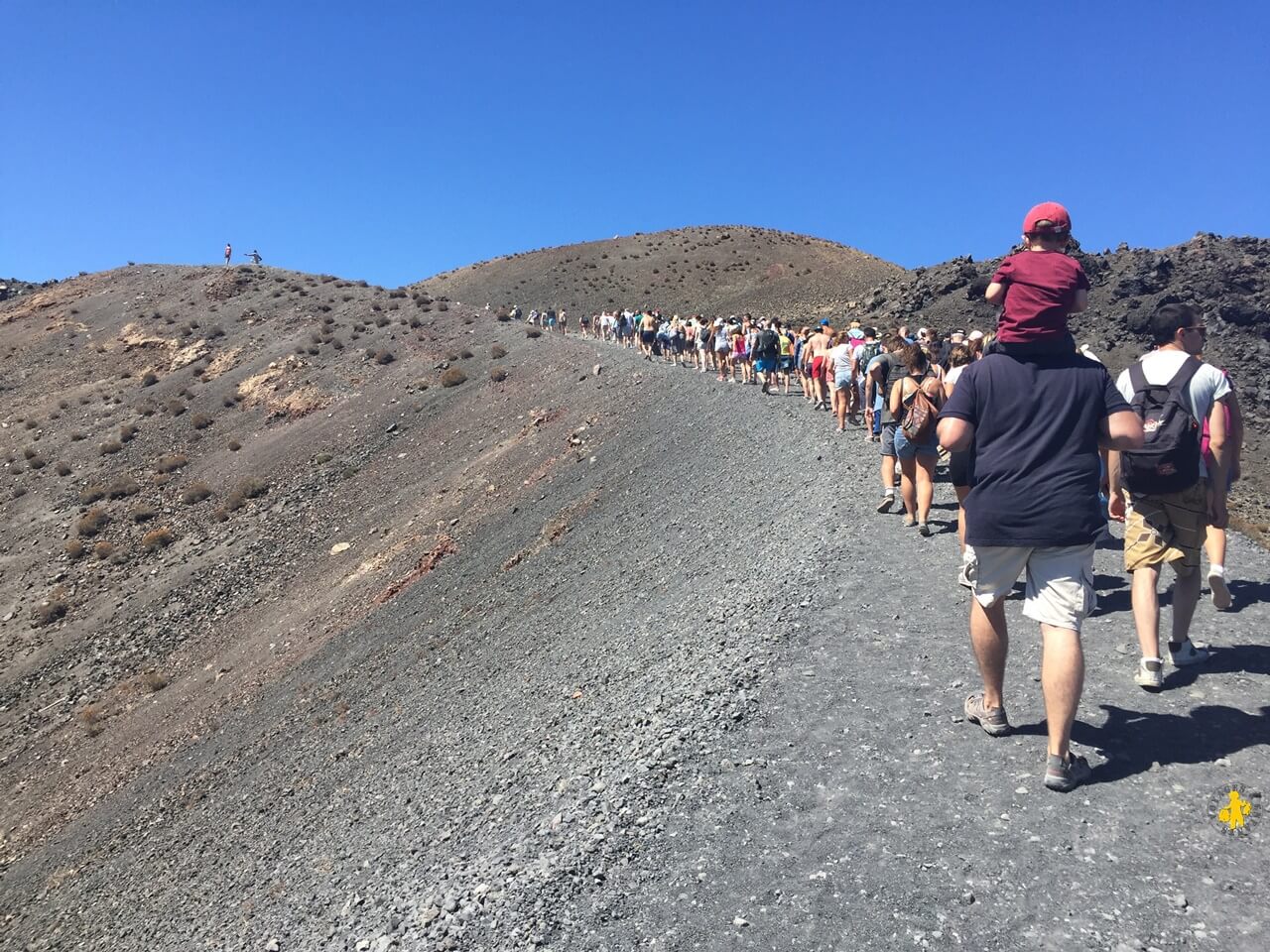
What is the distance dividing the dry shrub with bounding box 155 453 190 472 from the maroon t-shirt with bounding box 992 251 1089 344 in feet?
101

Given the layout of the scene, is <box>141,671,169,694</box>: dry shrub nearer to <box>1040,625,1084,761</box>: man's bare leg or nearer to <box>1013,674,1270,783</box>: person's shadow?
<box>1013,674,1270,783</box>: person's shadow

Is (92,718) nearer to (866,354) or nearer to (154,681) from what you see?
(154,681)

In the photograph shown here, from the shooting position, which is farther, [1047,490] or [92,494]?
[92,494]

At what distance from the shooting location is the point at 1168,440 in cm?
471

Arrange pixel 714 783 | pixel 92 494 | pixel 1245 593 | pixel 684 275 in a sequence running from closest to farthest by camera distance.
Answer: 1. pixel 714 783
2. pixel 1245 593
3. pixel 92 494
4. pixel 684 275

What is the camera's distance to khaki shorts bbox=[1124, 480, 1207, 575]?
190 inches

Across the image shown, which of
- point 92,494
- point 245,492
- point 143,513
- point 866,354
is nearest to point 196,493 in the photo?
point 143,513

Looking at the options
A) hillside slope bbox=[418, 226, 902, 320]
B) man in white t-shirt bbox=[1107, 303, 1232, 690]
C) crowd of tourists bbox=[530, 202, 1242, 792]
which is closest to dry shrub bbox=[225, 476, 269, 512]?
crowd of tourists bbox=[530, 202, 1242, 792]

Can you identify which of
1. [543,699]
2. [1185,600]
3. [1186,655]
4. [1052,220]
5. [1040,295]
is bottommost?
[543,699]

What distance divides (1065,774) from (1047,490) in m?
1.30

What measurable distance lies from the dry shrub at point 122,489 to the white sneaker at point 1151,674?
98.3 ft

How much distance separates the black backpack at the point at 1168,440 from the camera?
4.71 metres

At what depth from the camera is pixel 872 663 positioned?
5523mm

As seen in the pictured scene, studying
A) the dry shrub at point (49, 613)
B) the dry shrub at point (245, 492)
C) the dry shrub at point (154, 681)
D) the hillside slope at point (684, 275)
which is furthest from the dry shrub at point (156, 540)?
the hillside slope at point (684, 275)
